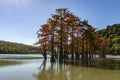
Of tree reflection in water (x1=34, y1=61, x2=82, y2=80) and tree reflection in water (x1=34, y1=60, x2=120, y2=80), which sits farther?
tree reflection in water (x1=34, y1=60, x2=120, y2=80)

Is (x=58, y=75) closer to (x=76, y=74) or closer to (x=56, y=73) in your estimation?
(x=56, y=73)

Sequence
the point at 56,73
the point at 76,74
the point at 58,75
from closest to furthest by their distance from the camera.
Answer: the point at 58,75 < the point at 76,74 < the point at 56,73

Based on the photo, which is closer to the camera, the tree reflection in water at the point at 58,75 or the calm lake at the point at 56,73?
the tree reflection in water at the point at 58,75

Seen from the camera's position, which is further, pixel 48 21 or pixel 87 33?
pixel 87 33

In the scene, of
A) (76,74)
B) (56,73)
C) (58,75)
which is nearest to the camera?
(58,75)

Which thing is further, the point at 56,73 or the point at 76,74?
the point at 56,73

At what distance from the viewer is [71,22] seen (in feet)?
108

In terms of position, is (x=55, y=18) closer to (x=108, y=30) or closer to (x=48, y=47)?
(x=48, y=47)

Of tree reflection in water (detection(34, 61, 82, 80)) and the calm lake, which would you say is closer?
tree reflection in water (detection(34, 61, 82, 80))

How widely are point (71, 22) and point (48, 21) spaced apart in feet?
12.2

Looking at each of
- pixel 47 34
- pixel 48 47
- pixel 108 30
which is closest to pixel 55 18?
pixel 47 34

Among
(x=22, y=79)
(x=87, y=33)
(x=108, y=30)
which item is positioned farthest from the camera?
(x=108, y=30)

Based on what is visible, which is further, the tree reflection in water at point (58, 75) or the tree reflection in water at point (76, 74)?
the tree reflection in water at point (76, 74)

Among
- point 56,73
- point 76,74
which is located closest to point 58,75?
point 56,73
